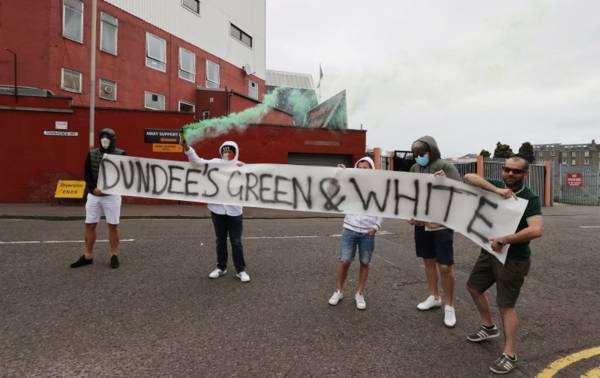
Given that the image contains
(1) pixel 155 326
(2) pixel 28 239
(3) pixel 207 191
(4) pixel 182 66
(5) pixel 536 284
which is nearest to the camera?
(1) pixel 155 326

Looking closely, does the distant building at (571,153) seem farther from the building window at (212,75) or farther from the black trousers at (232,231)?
the black trousers at (232,231)

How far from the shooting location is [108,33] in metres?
18.0

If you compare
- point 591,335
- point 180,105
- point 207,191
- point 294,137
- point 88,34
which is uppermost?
point 88,34

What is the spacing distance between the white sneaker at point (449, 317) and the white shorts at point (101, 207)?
4.51 metres

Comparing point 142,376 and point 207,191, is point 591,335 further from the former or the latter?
Answer: point 207,191

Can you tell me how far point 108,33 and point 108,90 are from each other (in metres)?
2.77

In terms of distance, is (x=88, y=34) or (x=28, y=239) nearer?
(x=28, y=239)

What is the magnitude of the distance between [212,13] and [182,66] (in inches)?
215

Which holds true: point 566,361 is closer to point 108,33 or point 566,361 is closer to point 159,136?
point 159,136

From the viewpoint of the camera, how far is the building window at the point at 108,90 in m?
17.7

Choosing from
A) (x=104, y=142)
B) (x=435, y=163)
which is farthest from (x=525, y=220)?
(x=104, y=142)

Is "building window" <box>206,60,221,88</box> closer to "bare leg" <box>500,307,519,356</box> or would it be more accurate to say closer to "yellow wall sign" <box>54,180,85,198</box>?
"yellow wall sign" <box>54,180,85,198</box>

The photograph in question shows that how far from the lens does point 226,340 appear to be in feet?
10.7

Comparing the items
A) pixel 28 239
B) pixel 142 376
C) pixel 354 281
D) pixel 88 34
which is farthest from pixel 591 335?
pixel 88 34
